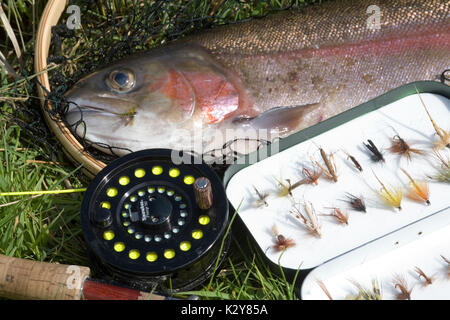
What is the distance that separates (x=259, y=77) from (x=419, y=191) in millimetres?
759

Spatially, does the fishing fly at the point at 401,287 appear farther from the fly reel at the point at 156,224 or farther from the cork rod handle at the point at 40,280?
the cork rod handle at the point at 40,280

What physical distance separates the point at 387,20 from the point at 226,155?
0.85 metres

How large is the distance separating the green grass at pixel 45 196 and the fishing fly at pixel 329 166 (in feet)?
1.26

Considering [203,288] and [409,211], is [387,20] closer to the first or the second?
[409,211]

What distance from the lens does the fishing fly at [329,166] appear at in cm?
216

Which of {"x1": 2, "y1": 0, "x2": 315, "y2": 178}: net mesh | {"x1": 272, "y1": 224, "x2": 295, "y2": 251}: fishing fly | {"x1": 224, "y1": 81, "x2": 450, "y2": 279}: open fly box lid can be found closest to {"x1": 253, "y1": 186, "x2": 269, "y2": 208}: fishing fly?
{"x1": 224, "y1": 81, "x2": 450, "y2": 279}: open fly box lid

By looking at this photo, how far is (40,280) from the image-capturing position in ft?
6.02

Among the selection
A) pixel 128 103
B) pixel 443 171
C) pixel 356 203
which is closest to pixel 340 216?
pixel 356 203

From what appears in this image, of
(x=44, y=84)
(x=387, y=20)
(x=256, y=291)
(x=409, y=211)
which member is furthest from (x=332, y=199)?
(x=44, y=84)

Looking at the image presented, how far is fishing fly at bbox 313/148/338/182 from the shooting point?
2.16 metres

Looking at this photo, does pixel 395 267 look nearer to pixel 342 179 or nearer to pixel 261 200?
pixel 342 179

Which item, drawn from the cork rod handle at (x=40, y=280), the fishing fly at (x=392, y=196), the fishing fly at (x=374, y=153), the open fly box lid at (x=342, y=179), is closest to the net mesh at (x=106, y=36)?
the open fly box lid at (x=342, y=179)

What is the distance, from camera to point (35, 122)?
248 cm

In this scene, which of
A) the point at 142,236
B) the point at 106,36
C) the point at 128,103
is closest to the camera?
the point at 142,236
